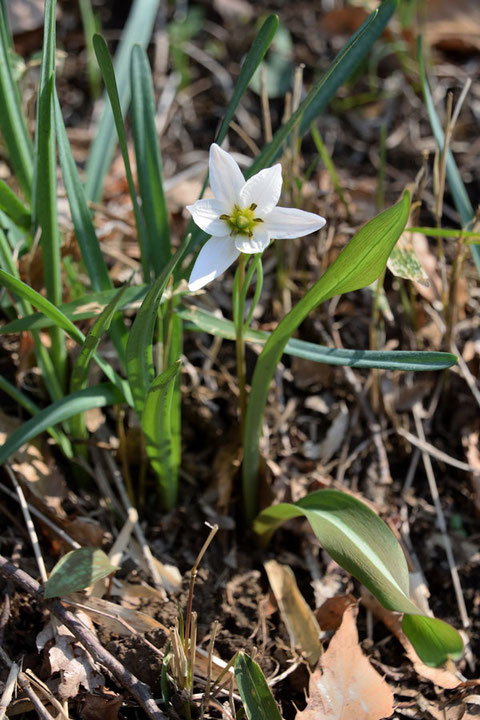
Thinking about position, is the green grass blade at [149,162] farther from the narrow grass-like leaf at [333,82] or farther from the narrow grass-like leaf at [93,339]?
the narrow grass-like leaf at [93,339]

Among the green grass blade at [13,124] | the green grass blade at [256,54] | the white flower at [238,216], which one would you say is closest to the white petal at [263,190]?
the white flower at [238,216]

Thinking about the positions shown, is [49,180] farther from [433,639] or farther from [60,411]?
[433,639]

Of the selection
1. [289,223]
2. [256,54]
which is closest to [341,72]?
[256,54]

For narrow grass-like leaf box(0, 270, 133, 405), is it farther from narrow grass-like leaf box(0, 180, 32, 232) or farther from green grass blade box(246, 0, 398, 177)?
green grass blade box(246, 0, 398, 177)

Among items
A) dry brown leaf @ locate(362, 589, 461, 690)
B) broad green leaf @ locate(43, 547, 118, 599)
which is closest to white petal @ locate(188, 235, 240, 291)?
broad green leaf @ locate(43, 547, 118, 599)

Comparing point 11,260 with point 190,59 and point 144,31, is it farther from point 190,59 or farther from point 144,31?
point 190,59

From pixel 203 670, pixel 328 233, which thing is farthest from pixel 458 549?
A: pixel 328 233
